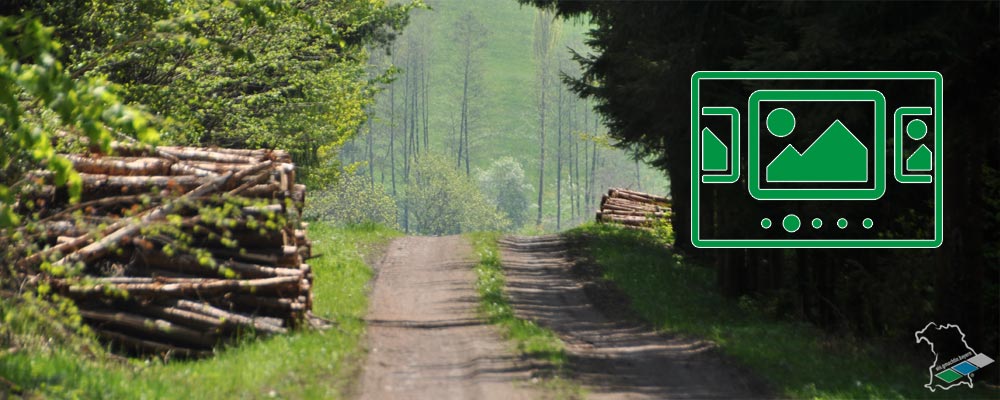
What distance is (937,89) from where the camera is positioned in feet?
46.9

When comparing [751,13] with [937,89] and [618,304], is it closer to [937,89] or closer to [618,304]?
[618,304]

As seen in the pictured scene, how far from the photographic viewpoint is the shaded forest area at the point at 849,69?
13.9 metres

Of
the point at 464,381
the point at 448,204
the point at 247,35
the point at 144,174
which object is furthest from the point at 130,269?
the point at 448,204

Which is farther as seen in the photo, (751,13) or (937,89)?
(751,13)

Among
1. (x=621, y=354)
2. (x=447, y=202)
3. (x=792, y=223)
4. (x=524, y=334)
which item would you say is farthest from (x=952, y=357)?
(x=447, y=202)

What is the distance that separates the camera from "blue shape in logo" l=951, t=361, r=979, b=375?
14.9 meters

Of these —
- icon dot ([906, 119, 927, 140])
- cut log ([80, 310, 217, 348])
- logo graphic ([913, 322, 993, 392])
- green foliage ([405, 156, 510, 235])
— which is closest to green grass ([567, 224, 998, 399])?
logo graphic ([913, 322, 993, 392])

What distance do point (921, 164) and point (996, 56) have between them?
2.84 metres

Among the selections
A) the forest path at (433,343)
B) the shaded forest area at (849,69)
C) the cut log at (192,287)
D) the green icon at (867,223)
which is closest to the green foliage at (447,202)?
the shaded forest area at (849,69)

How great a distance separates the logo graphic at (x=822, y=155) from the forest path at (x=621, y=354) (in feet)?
11.6

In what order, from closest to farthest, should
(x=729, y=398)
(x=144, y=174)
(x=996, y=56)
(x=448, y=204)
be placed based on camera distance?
(x=729, y=398) → (x=996, y=56) → (x=144, y=174) → (x=448, y=204)

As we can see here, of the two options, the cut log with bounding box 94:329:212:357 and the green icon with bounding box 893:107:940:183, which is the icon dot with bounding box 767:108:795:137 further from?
the cut log with bounding box 94:329:212:357

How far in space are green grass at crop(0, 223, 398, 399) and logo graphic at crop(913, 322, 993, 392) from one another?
7.73 metres

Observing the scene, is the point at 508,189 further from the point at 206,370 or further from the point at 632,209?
the point at 206,370
